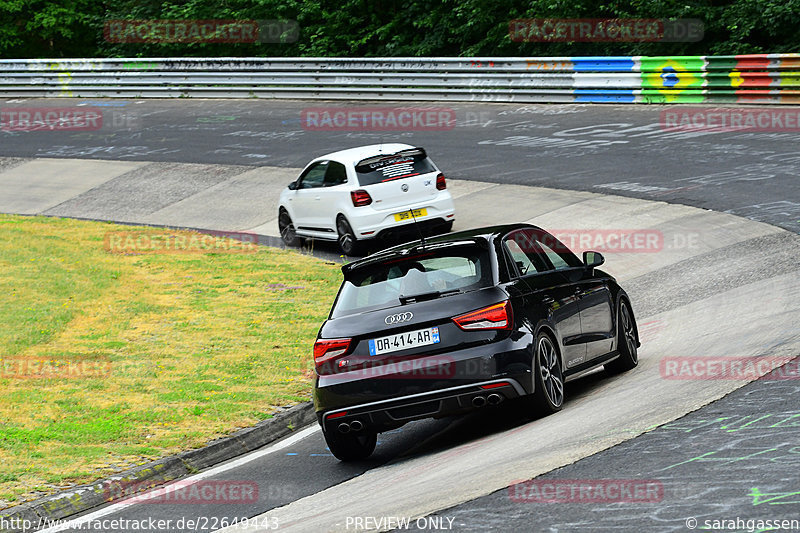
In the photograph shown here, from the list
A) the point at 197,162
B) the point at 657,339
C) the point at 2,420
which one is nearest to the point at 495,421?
the point at 657,339

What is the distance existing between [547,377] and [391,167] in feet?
33.4

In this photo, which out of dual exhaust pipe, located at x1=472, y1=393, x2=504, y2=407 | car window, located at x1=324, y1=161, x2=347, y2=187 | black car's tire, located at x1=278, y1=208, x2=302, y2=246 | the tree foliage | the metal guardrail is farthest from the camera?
the tree foliage

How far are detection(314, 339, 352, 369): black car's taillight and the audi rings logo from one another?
34cm

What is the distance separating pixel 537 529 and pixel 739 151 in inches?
669

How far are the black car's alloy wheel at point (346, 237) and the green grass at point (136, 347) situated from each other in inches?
20.5

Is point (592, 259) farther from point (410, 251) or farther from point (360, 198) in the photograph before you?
point (360, 198)

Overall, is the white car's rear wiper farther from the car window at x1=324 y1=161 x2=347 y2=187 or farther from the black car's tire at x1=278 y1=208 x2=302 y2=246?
the black car's tire at x1=278 y1=208 x2=302 y2=246

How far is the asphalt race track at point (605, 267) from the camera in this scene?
682cm

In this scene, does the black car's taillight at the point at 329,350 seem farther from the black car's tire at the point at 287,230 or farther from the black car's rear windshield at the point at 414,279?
the black car's tire at the point at 287,230

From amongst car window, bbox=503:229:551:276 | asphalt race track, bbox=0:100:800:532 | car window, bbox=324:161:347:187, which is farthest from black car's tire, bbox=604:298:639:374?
car window, bbox=324:161:347:187

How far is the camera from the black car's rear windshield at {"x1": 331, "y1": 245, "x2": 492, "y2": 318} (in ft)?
29.1

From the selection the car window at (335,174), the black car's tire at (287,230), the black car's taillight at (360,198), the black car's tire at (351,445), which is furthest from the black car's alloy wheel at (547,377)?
the black car's tire at (287,230)

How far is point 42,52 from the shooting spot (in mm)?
50562

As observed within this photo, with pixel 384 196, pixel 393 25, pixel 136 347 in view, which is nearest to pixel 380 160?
pixel 384 196
